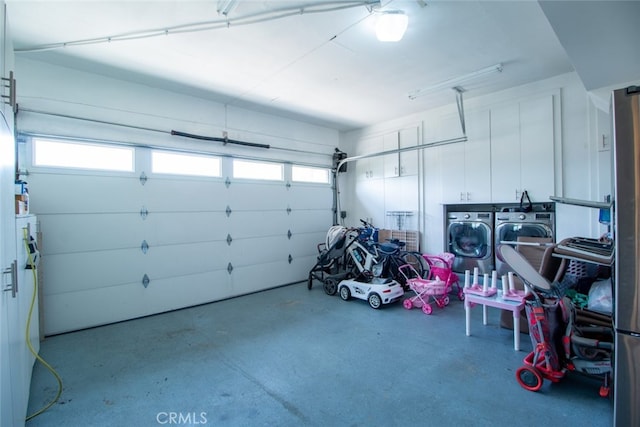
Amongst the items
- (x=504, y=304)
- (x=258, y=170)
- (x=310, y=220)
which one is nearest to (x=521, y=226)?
(x=504, y=304)

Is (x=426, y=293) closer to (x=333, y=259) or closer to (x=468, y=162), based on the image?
(x=333, y=259)

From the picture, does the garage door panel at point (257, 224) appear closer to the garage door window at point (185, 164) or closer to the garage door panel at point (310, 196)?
the garage door panel at point (310, 196)

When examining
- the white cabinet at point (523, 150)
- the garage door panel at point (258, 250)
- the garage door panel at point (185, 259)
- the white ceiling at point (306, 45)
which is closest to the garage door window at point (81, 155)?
the white ceiling at point (306, 45)

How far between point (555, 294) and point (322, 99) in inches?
152

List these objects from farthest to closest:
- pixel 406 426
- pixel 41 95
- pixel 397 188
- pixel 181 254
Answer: pixel 397 188
pixel 181 254
pixel 41 95
pixel 406 426

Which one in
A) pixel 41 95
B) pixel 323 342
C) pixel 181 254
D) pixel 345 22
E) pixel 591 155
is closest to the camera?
pixel 345 22

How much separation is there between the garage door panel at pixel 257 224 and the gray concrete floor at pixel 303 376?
1587 mm

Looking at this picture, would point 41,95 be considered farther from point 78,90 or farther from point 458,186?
point 458,186

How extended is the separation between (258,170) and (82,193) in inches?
100

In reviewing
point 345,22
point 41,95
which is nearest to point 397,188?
point 345,22

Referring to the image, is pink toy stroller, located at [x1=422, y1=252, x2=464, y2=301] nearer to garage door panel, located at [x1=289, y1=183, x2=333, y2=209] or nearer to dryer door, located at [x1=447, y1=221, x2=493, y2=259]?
dryer door, located at [x1=447, y1=221, x2=493, y2=259]

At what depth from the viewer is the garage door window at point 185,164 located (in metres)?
4.16

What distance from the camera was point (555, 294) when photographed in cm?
196

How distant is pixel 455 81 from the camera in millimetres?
3900
